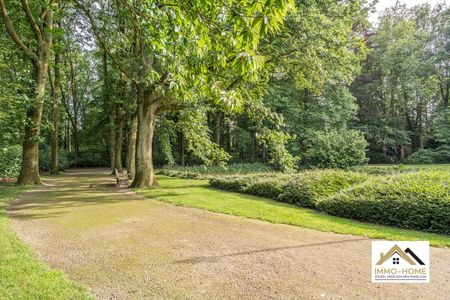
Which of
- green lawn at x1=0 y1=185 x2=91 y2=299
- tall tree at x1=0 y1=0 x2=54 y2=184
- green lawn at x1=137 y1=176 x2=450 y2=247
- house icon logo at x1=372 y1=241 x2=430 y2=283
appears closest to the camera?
green lawn at x1=0 y1=185 x2=91 y2=299

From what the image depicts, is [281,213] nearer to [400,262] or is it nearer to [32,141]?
[400,262]

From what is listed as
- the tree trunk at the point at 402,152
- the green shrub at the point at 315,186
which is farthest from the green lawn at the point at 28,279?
the tree trunk at the point at 402,152

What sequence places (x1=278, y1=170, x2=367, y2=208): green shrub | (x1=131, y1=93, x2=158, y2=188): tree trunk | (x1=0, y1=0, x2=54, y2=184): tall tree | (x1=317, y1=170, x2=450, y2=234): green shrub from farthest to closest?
(x1=0, y1=0, x2=54, y2=184): tall tree, (x1=131, y1=93, x2=158, y2=188): tree trunk, (x1=278, y1=170, x2=367, y2=208): green shrub, (x1=317, y1=170, x2=450, y2=234): green shrub

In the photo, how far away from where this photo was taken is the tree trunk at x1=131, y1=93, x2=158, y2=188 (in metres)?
12.4

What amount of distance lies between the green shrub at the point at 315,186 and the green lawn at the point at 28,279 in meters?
6.88

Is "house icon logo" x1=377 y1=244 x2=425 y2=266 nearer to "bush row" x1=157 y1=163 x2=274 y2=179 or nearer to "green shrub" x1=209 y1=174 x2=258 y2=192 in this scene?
"green shrub" x1=209 y1=174 x2=258 y2=192

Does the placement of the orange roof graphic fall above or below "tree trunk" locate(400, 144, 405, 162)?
below

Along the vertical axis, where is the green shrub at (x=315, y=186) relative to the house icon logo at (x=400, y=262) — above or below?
above

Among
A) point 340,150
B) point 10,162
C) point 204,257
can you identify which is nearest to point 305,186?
point 204,257

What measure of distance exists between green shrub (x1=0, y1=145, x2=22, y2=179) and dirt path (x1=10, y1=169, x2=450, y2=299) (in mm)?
7945

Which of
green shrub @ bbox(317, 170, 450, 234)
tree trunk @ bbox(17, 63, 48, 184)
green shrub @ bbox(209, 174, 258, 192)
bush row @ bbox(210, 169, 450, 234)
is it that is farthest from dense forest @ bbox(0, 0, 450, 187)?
green shrub @ bbox(317, 170, 450, 234)

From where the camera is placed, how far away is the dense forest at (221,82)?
3395 millimetres

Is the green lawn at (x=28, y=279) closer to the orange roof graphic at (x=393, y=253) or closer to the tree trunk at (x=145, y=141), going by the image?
the orange roof graphic at (x=393, y=253)

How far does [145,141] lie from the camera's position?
488 inches
